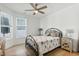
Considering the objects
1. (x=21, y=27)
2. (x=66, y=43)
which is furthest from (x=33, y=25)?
(x=66, y=43)

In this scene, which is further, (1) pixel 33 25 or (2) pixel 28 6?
(1) pixel 33 25

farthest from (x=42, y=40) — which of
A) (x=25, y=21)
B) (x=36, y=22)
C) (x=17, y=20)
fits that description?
(x=17, y=20)

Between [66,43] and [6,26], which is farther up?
[6,26]

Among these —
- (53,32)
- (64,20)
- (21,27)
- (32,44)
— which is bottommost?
(32,44)

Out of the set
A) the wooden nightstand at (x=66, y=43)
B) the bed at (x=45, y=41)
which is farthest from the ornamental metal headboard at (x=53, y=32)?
the wooden nightstand at (x=66, y=43)

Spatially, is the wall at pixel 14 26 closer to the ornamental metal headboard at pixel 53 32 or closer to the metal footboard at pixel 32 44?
the metal footboard at pixel 32 44

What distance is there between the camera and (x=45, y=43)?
191 centimetres

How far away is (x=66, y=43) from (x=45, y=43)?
414 mm

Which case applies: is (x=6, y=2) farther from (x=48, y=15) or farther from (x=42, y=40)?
(x=42, y=40)

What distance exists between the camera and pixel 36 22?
196cm

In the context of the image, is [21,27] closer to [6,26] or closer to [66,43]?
[6,26]

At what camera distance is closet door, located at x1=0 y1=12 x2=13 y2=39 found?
1.84 meters

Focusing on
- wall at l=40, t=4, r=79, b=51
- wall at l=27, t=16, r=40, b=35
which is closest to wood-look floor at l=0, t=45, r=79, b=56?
wall at l=40, t=4, r=79, b=51

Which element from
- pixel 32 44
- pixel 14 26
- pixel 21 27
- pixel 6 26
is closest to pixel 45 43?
pixel 32 44
